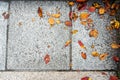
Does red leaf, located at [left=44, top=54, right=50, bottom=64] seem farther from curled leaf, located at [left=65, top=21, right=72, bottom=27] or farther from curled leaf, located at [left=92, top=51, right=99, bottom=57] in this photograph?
curled leaf, located at [left=92, top=51, right=99, bottom=57]

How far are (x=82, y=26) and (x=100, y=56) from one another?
430 millimetres

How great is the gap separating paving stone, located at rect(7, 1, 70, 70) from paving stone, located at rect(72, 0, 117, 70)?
11cm

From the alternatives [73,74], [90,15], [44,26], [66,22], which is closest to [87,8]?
[90,15]

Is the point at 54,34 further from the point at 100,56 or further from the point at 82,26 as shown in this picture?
the point at 100,56

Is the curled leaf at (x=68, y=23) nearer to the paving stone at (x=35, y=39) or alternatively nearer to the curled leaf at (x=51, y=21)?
the paving stone at (x=35, y=39)

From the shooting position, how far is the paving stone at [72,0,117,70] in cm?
343

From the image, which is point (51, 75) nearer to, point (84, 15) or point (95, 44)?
point (95, 44)

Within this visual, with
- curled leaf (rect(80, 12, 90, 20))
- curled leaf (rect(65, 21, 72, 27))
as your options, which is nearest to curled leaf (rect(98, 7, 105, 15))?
curled leaf (rect(80, 12, 90, 20))

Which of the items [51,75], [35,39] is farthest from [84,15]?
[51,75]

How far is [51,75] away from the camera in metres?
3.41

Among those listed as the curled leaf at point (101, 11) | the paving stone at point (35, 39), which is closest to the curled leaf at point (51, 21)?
the paving stone at point (35, 39)

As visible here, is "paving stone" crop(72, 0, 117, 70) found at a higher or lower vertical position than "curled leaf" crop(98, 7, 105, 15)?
lower

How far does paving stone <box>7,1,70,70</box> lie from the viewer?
3.43 metres

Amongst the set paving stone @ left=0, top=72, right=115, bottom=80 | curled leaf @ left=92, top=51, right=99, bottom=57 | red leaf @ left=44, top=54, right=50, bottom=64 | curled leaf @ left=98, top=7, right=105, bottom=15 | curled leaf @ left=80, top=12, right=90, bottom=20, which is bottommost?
paving stone @ left=0, top=72, right=115, bottom=80
